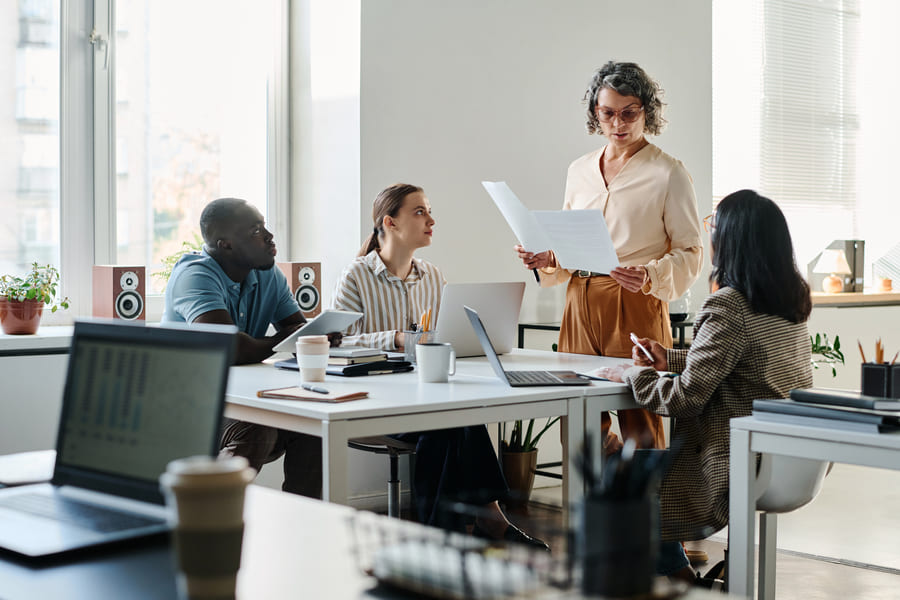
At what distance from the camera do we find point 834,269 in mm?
6523

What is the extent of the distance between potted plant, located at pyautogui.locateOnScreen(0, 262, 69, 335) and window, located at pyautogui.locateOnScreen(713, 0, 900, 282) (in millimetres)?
4053

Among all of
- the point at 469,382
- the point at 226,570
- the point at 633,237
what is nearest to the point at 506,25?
the point at 633,237

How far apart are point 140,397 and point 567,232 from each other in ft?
6.41

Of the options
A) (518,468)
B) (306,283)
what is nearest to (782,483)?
(518,468)

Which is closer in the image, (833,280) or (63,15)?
(63,15)

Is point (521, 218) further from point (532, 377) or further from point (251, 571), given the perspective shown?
point (251, 571)

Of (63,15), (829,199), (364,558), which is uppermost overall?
(63,15)

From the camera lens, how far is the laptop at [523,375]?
2.60 metres

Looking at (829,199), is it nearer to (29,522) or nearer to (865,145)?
(865,145)

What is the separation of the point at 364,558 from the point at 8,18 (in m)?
3.46

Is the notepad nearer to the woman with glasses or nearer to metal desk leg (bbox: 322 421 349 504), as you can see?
metal desk leg (bbox: 322 421 349 504)

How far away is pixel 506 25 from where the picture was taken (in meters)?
4.69

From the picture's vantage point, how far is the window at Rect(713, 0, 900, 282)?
6258 mm

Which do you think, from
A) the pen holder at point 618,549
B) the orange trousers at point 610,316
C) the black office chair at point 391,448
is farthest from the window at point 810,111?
the pen holder at point 618,549
